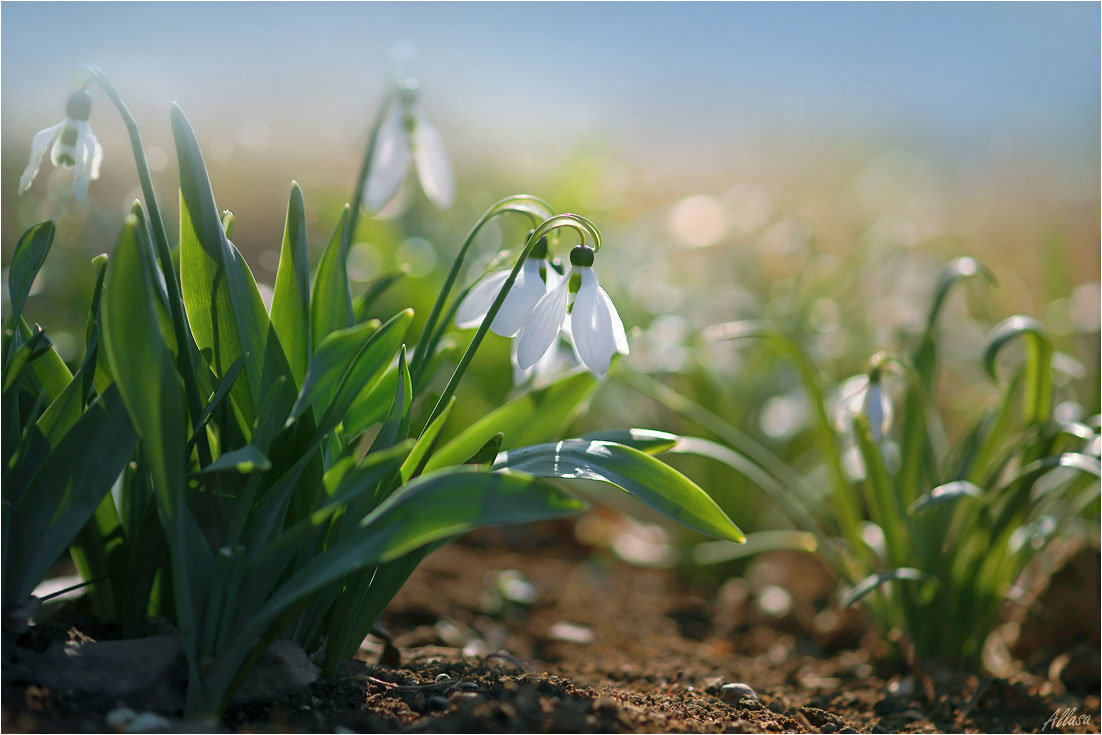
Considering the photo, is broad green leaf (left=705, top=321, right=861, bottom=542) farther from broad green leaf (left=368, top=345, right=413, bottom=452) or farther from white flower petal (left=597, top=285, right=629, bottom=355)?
broad green leaf (left=368, top=345, right=413, bottom=452)

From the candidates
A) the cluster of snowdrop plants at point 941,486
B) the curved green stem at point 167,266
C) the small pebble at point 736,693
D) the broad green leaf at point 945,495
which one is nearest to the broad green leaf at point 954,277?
the cluster of snowdrop plants at point 941,486

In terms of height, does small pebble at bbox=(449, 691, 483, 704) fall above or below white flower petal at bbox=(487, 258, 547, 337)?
below

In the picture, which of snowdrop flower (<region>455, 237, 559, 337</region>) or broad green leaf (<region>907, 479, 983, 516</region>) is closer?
snowdrop flower (<region>455, 237, 559, 337</region>)

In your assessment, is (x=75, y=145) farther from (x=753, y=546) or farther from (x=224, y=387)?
(x=753, y=546)

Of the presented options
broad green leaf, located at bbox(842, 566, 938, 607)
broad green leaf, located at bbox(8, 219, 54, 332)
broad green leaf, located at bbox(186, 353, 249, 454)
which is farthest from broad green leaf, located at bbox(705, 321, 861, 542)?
broad green leaf, located at bbox(8, 219, 54, 332)

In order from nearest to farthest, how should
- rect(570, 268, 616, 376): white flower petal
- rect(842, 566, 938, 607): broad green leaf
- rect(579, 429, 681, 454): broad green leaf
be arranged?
rect(570, 268, 616, 376): white flower petal → rect(579, 429, 681, 454): broad green leaf → rect(842, 566, 938, 607): broad green leaf

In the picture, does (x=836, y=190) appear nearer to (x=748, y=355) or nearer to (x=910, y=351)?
(x=748, y=355)
